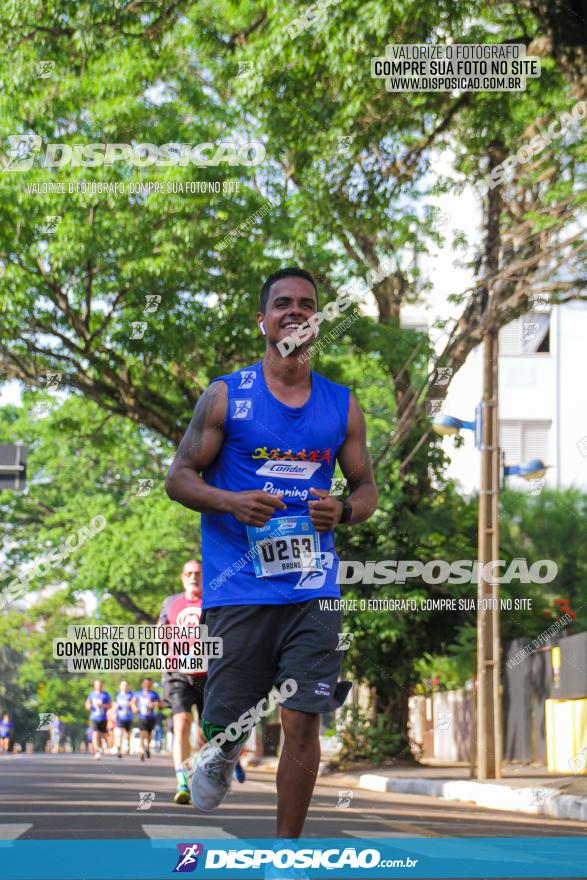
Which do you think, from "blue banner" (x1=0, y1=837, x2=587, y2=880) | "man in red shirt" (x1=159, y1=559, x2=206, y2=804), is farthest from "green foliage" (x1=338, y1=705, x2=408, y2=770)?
"blue banner" (x1=0, y1=837, x2=587, y2=880)

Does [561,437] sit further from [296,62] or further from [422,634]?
[296,62]

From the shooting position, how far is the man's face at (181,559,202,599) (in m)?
9.88

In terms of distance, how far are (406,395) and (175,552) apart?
15080mm

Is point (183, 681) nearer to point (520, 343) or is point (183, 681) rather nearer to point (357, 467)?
point (357, 467)

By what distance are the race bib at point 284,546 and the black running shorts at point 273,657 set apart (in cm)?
12

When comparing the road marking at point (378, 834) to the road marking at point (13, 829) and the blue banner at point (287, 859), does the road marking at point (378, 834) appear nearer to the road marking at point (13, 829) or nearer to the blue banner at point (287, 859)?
the blue banner at point (287, 859)

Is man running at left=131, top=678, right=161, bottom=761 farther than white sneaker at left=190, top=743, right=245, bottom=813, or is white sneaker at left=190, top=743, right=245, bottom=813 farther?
man running at left=131, top=678, right=161, bottom=761

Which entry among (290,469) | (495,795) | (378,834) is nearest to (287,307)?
(290,469)

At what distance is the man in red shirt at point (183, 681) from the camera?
9742mm

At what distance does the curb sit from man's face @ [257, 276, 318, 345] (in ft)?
20.7

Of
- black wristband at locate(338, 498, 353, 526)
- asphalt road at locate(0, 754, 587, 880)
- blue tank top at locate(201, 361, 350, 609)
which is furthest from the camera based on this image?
asphalt road at locate(0, 754, 587, 880)

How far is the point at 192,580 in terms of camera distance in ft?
32.7

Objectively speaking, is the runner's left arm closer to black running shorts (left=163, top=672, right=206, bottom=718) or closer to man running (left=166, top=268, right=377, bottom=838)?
man running (left=166, top=268, right=377, bottom=838)

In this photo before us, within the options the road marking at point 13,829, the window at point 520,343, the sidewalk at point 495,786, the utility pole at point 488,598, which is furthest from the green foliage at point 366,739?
the window at point 520,343
